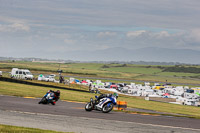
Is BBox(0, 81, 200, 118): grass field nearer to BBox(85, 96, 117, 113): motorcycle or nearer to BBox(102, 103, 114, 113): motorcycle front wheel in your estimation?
BBox(85, 96, 117, 113): motorcycle

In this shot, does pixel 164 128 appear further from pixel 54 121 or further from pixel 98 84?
pixel 98 84

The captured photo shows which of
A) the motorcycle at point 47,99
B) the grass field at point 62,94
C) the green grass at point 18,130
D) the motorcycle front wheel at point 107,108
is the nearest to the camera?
the green grass at point 18,130

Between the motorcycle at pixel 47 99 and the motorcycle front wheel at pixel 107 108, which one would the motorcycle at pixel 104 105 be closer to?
the motorcycle front wheel at pixel 107 108

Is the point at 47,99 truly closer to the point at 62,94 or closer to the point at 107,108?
the point at 107,108

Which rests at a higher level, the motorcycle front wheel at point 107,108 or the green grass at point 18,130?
the motorcycle front wheel at point 107,108

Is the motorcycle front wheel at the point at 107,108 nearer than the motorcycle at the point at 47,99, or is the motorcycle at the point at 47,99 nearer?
the motorcycle front wheel at the point at 107,108

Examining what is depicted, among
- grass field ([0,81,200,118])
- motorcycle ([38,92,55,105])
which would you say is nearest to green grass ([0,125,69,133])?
motorcycle ([38,92,55,105])

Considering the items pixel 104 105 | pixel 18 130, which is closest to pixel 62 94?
pixel 104 105

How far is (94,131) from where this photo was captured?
12.5 meters

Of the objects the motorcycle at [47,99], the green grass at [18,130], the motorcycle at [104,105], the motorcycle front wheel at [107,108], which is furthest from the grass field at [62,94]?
the green grass at [18,130]

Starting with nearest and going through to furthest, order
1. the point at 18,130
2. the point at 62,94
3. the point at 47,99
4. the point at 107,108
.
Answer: the point at 18,130
the point at 107,108
the point at 47,99
the point at 62,94

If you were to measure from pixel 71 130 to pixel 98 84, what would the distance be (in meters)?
68.6

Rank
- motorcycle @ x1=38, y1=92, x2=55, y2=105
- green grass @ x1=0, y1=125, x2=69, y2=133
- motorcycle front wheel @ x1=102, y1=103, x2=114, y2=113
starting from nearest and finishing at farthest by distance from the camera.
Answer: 1. green grass @ x1=0, y1=125, x2=69, y2=133
2. motorcycle front wheel @ x1=102, y1=103, x2=114, y2=113
3. motorcycle @ x1=38, y1=92, x2=55, y2=105

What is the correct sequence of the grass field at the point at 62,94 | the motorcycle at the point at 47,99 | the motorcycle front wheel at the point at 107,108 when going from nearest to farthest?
the motorcycle front wheel at the point at 107,108, the motorcycle at the point at 47,99, the grass field at the point at 62,94
